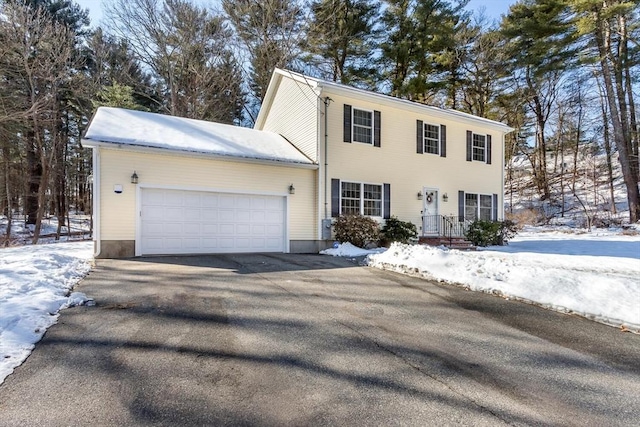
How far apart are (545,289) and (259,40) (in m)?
19.4

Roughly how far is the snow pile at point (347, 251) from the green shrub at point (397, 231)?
1105 mm

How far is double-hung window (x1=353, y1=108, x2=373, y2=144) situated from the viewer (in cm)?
1211

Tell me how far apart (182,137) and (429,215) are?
360 inches

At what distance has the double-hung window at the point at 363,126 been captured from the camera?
12.1 meters

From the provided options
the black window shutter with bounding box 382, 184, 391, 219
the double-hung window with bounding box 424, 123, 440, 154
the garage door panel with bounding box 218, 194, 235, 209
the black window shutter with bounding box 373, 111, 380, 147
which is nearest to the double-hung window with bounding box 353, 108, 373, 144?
the black window shutter with bounding box 373, 111, 380, 147

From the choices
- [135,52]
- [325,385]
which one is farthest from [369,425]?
[135,52]

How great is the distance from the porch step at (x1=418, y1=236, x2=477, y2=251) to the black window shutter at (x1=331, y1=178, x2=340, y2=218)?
10.9ft

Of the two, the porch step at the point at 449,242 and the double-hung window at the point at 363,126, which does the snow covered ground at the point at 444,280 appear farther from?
the double-hung window at the point at 363,126

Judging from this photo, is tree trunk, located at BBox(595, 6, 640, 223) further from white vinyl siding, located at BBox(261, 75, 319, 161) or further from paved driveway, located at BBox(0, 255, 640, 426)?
paved driveway, located at BBox(0, 255, 640, 426)

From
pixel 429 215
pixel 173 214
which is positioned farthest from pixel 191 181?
pixel 429 215

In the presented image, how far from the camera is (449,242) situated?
39.5 ft

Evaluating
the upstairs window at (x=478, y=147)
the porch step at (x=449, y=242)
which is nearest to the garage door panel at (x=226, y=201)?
the porch step at (x=449, y=242)

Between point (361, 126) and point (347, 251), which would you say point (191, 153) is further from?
point (361, 126)

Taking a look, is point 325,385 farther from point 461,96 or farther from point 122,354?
point 461,96
